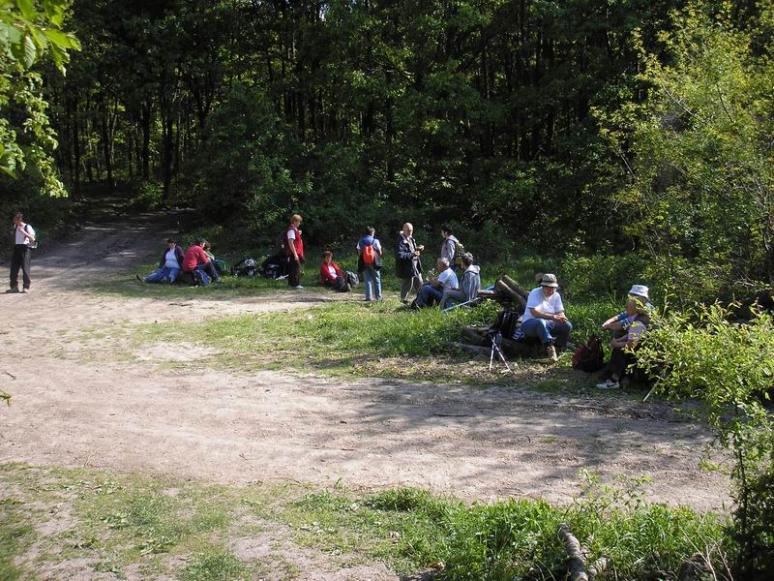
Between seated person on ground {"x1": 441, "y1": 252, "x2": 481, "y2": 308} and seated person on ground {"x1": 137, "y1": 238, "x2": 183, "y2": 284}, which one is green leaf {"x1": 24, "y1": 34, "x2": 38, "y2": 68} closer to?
seated person on ground {"x1": 441, "y1": 252, "x2": 481, "y2": 308}

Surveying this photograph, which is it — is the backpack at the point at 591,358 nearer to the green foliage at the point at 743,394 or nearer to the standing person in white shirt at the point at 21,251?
the green foliage at the point at 743,394

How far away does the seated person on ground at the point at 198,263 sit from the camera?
56.2 ft

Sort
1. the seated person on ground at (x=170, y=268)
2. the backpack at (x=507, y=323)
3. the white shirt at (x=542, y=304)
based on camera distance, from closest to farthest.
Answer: the white shirt at (x=542, y=304) < the backpack at (x=507, y=323) < the seated person on ground at (x=170, y=268)

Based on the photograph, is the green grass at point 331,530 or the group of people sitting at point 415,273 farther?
the group of people sitting at point 415,273

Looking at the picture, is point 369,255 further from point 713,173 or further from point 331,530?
point 331,530

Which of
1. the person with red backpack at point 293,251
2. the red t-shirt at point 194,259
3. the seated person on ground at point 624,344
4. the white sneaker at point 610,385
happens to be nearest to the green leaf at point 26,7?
the seated person on ground at point 624,344

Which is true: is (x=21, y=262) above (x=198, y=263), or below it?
above

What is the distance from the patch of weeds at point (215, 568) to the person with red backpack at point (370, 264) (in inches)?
426

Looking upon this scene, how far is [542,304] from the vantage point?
10133 millimetres

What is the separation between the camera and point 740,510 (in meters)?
3.74

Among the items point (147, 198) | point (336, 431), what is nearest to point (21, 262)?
point (336, 431)

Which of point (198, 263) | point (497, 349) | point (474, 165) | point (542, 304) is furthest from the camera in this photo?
point (474, 165)

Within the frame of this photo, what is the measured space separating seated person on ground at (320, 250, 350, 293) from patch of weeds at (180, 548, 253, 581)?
12.7m

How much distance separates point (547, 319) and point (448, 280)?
3034 millimetres
